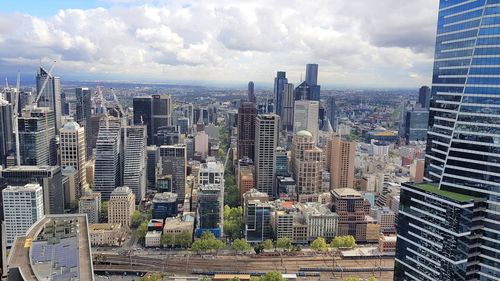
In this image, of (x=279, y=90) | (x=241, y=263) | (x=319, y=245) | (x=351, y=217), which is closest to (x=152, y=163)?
(x=241, y=263)

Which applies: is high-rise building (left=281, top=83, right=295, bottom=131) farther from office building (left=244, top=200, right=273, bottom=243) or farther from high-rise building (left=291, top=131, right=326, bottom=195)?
office building (left=244, top=200, right=273, bottom=243)

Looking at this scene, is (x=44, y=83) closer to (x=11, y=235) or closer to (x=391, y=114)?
(x=11, y=235)

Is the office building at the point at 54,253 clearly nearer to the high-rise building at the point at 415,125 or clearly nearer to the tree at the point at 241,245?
the tree at the point at 241,245

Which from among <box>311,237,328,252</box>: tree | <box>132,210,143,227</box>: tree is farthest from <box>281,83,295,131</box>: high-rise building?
<box>311,237,328,252</box>: tree

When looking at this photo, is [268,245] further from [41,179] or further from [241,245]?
[41,179]

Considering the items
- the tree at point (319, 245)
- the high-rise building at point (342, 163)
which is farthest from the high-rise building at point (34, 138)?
the high-rise building at point (342, 163)
